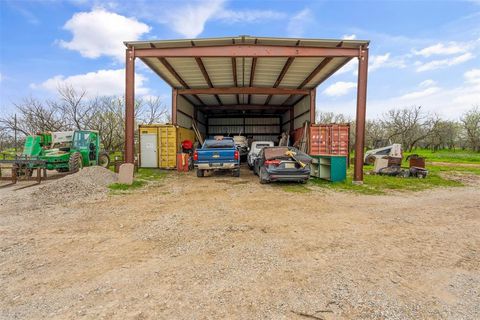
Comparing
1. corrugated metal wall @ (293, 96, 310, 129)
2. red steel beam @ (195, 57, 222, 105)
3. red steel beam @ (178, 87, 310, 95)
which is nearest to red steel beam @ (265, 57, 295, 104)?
red steel beam @ (178, 87, 310, 95)

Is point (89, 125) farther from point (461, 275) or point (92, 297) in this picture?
point (461, 275)

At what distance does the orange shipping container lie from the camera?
16219 millimetres

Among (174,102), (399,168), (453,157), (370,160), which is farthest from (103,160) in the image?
(453,157)

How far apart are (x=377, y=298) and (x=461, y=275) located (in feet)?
4.17

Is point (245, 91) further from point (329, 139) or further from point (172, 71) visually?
point (329, 139)

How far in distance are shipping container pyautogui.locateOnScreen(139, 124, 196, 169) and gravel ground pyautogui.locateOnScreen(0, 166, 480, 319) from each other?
32.6 ft

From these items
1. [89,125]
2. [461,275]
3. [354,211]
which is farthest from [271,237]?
[89,125]

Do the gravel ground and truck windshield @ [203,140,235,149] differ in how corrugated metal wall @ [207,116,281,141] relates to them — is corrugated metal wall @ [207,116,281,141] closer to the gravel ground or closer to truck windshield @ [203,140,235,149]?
truck windshield @ [203,140,235,149]

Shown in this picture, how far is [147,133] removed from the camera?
1602 centimetres

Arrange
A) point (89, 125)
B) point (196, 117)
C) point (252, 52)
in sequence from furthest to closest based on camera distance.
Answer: point (89, 125) → point (196, 117) → point (252, 52)

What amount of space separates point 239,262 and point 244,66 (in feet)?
42.6

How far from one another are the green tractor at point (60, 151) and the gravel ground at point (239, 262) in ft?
18.6

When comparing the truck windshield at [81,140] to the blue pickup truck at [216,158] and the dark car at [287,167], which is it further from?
the dark car at [287,167]

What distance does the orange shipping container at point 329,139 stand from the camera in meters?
16.2
